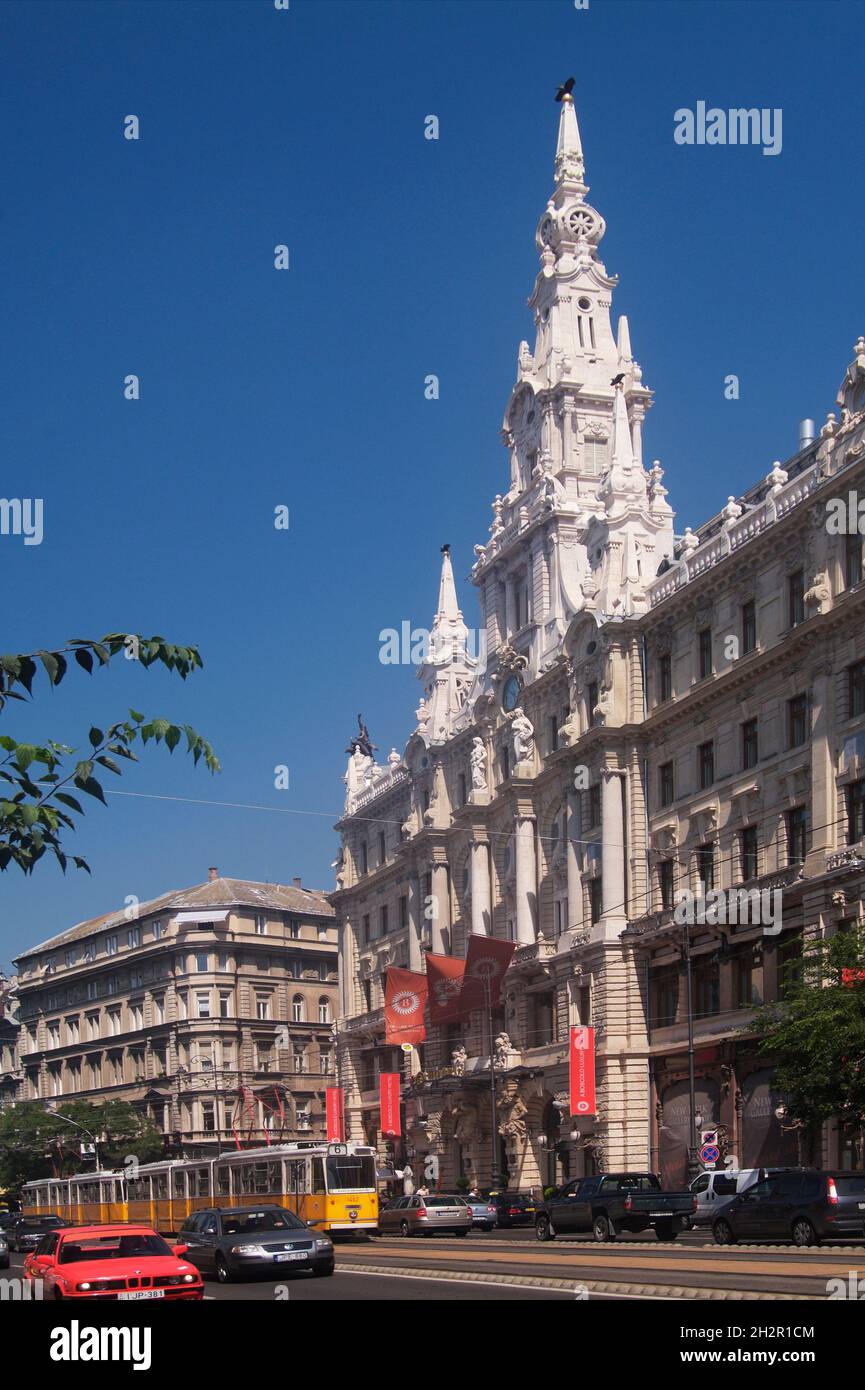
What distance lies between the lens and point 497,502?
87062mm

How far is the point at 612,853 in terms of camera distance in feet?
227

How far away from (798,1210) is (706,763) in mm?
31822

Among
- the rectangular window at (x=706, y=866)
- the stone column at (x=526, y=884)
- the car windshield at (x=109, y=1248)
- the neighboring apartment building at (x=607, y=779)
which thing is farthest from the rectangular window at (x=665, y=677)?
the car windshield at (x=109, y=1248)

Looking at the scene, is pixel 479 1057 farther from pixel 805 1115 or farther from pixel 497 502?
pixel 805 1115

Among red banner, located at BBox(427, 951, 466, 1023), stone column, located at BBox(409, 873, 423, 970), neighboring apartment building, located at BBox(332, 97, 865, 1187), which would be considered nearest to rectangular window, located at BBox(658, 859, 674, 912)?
neighboring apartment building, located at BBox(332, 97, 865, 1187)

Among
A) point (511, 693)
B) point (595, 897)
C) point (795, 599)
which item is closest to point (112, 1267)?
point (795, 599)

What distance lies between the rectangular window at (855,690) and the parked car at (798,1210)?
856 inches

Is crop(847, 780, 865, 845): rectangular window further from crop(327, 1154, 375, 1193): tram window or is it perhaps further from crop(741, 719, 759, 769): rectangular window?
crop(327, 1154, 375, 1193): tram window

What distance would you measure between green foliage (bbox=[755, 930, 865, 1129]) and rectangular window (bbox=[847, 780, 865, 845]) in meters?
6.31

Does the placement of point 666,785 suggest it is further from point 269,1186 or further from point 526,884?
point 269,1186
